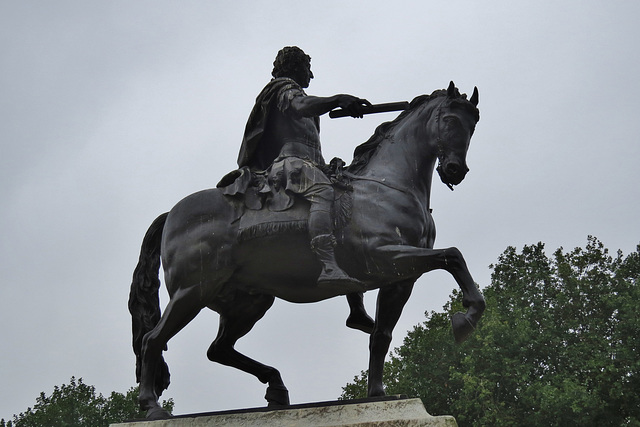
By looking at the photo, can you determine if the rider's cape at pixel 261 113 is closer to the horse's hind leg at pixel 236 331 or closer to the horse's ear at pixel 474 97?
the horse's hind leg at pixel 236 331

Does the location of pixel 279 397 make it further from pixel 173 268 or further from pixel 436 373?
pixel 436 373

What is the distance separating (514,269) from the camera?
3102 cm

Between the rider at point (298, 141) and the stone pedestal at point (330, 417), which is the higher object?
the rider at point (298, 141)

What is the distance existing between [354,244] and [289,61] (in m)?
2.60

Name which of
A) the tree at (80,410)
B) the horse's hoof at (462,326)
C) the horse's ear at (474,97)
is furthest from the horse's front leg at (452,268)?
the tree at (80,410)

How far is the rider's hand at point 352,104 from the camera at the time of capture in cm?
797

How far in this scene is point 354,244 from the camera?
7.52 m

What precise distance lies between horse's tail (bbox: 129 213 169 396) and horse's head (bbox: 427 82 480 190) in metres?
3.02

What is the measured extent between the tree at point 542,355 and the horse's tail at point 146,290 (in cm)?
1831

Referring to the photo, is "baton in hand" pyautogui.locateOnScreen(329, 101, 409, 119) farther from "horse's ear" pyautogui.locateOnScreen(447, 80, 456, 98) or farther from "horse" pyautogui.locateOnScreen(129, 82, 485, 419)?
"horse's ear" pyautogui.locateOnScreen(447, 80, 456, 98)

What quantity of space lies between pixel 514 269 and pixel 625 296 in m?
4.86

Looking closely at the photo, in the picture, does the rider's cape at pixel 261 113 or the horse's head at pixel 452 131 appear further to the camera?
the rider's cape at pixel 261 113

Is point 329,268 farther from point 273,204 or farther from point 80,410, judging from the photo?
point 80,410

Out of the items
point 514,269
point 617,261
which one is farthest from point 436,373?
point 617,261
